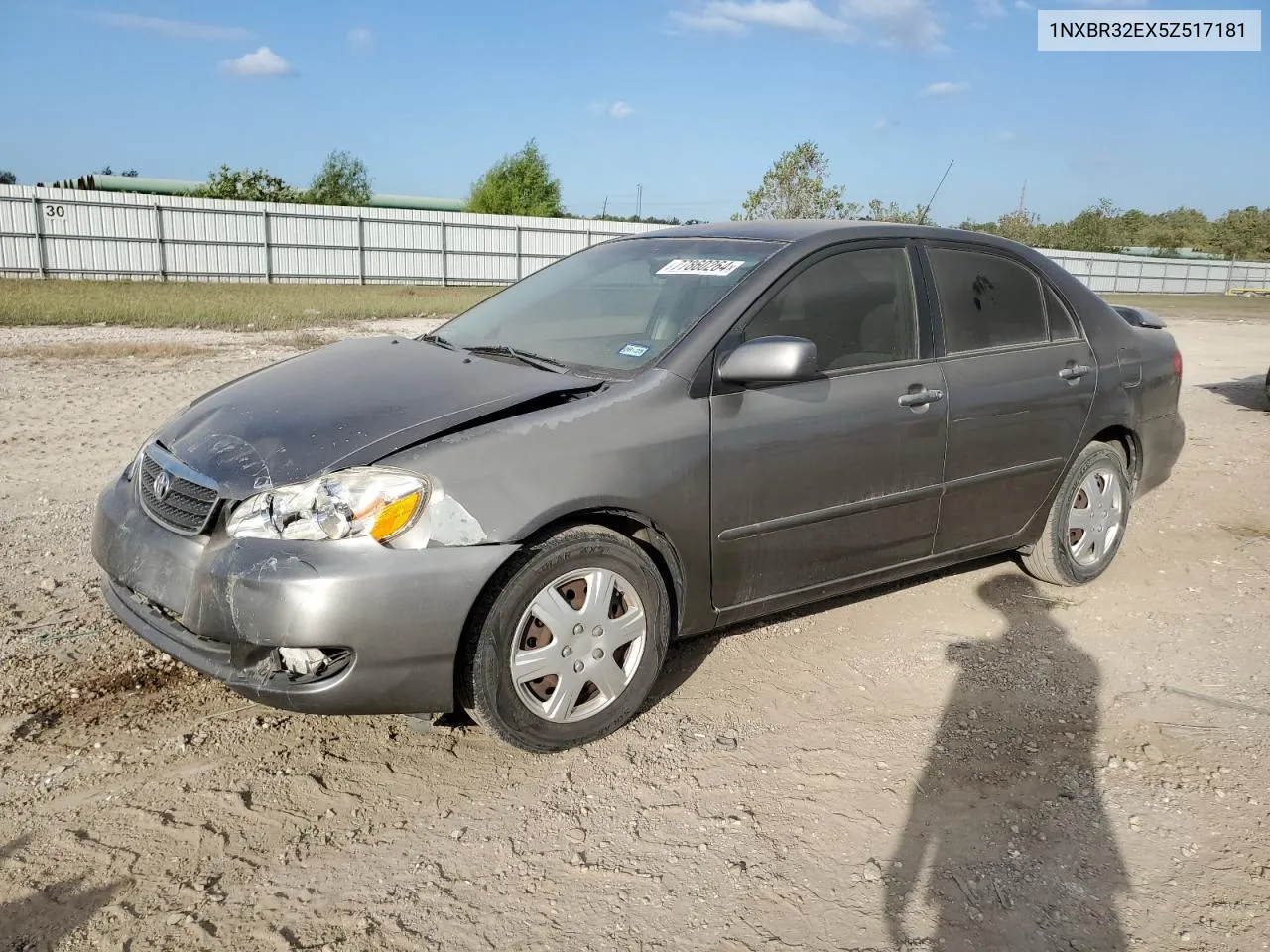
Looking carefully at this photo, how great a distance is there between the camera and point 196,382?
9961mm

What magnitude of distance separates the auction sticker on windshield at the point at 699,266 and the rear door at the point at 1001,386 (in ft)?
3.08

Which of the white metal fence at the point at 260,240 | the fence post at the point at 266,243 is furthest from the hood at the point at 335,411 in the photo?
the fence post at the point at 266,243

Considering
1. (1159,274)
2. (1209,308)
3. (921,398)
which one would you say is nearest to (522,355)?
(921,398)

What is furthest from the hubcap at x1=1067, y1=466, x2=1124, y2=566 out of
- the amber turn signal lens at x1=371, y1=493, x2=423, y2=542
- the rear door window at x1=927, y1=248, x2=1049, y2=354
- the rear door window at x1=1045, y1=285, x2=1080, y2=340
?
the amber turn signal lens at x1=371, y1=493, x2=423, y2=542

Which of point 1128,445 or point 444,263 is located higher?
point 444,263

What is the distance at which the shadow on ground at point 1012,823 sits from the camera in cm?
258

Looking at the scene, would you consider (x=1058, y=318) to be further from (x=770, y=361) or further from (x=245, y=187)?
(x=245, y=187)

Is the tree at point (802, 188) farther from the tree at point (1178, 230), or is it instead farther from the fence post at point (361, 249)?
the tree at point (1178, 230)

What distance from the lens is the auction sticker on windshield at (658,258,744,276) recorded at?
4.01 m

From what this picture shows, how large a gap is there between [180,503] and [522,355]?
1360mm

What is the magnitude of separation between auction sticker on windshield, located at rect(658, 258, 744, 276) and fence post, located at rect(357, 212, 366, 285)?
29.6 metres

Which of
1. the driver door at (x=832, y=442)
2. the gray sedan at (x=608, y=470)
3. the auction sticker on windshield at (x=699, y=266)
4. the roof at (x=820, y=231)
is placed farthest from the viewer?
the roof at (x=820, y=231)

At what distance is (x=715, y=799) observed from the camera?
123 inches

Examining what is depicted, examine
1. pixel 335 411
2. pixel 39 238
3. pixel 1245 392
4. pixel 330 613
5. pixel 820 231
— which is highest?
pixel 820 231
